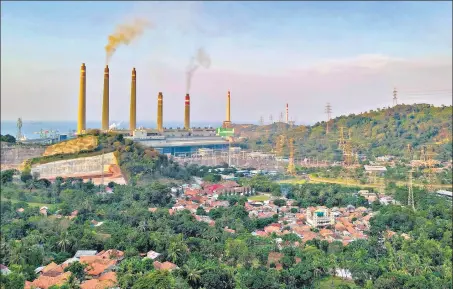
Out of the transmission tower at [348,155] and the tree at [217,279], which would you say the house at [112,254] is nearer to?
the tree at [217,279]

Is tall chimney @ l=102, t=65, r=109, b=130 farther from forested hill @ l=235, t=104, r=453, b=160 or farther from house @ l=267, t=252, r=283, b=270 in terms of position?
house @ l=267, t=252, r=283, b=270

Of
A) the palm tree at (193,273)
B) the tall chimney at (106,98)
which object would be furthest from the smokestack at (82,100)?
the palm tree at (193,273)

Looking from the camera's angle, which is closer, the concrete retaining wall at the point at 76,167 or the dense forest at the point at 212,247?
the dense forest at the point at 212,247

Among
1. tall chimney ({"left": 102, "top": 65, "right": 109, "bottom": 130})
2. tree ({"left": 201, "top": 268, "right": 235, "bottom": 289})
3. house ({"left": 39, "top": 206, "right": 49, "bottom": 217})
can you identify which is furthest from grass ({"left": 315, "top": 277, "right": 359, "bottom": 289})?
tall chimney ({"left": 102, "top": 65, "right": 109, "bottom": 130})

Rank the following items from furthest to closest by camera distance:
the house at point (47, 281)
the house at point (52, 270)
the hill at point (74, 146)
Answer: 1. the hill at point (74, 146)
2. the house at point (52, 270)
3. the house at point (47, 281)

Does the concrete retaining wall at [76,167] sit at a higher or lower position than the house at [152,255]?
higher

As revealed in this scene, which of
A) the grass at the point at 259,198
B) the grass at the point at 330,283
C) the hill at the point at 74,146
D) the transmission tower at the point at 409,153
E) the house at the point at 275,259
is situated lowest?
the grass at the point at 330,283

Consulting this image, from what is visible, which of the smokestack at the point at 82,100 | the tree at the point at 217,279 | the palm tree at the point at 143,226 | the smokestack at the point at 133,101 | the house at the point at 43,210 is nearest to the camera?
the tree at the point at 217,279

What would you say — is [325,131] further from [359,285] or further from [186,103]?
[359,285]
